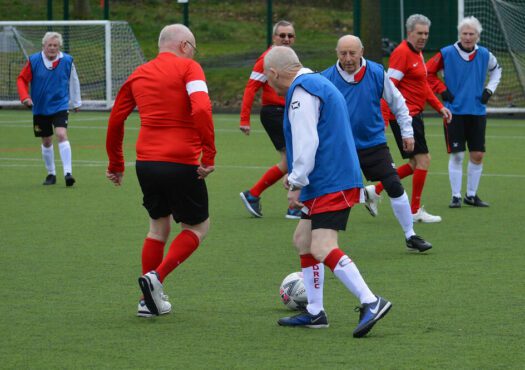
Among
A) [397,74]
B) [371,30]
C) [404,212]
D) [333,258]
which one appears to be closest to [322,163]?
[333,258]

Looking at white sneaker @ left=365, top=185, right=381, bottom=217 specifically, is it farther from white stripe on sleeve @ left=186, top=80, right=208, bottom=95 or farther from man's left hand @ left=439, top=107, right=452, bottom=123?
white stripe on sleeve @ left=186, top=80, right=208, bottom=95

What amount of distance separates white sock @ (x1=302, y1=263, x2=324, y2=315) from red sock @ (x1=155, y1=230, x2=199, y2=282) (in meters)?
0.89

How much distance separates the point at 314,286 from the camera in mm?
7445

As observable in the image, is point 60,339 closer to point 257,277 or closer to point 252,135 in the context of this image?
point 257,277

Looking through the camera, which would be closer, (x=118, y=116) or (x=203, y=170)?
(x=203, y=170)

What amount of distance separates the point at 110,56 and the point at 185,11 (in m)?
2.85

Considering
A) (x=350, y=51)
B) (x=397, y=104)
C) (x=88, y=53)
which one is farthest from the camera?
(x=88, y=53)

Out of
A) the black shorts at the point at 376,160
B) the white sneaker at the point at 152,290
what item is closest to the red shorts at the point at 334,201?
the white sneaker at the point at 152,290

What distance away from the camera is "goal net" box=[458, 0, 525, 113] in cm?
2678

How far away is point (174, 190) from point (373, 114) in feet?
9.67

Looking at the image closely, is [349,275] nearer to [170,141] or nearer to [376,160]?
[170,141]

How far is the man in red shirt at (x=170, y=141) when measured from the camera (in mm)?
7688

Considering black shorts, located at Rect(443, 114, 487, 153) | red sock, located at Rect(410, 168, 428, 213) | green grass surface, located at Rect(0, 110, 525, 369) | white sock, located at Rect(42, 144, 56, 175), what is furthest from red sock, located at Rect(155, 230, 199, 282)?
white sock, located at Rect(42, 144, 56, 175)

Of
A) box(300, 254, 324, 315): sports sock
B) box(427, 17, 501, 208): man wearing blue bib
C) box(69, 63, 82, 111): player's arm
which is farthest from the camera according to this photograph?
box(69, 63, 82, 111): player's arm
